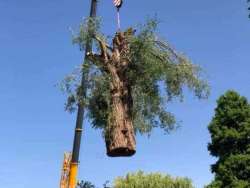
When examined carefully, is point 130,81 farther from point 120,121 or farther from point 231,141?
point 231,141

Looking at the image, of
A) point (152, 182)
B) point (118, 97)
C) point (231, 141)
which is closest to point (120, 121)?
point (118, 97)

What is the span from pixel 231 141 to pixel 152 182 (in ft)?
36.5

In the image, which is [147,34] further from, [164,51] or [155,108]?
[155,108]

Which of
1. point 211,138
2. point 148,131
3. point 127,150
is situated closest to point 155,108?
point 148,131

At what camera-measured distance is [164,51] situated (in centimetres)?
1372

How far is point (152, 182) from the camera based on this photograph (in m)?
49.5

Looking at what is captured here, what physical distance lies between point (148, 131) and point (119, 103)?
1.95m

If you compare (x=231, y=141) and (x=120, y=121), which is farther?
(x=231, y=141)

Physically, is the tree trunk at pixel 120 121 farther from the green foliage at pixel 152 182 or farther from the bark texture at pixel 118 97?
the green foliage at pixel 152 182

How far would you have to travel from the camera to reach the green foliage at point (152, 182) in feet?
162

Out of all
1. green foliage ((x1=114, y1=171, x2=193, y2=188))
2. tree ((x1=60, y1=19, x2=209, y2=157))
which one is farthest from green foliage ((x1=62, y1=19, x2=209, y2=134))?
green foliage ((x1=114, y1=171, x2=193, y2=188))

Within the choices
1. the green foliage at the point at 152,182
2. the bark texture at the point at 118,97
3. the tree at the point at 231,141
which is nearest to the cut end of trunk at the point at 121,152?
the bark texture at the point at 118,97

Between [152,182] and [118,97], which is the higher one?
[152,182]

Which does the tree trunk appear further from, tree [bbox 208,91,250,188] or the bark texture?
tree [bbox 208,91,250,188]
